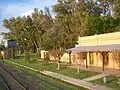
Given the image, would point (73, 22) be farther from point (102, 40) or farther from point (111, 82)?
point (111, 82)

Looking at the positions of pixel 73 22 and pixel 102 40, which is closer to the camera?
pixel 102 40

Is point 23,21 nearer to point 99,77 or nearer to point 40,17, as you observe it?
point 40,17

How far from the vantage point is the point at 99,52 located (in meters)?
35.4

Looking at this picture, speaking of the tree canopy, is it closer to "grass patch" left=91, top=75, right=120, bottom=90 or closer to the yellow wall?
the yellow wall

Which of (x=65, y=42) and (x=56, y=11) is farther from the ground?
(x=56, y=11)

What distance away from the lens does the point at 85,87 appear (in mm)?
24406

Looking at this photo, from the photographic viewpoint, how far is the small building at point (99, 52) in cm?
3397

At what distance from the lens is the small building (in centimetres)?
3397

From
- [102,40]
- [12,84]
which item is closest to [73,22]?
[102,40]

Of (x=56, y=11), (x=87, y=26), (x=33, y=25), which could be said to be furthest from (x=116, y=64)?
(x=33, y=25)

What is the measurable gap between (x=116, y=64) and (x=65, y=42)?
30304 mm

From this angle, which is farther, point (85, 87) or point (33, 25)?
point (33, 25)

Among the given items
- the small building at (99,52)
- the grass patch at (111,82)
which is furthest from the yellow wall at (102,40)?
the grass patch at (111,82)

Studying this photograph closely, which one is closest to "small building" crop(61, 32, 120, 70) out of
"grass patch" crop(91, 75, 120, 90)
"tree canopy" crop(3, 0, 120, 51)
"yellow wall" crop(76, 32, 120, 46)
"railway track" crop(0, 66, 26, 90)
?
"yellow wall" crop(76, 32, 120, 46)
